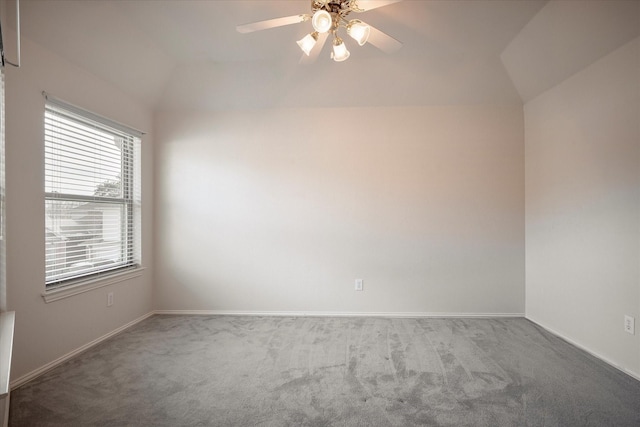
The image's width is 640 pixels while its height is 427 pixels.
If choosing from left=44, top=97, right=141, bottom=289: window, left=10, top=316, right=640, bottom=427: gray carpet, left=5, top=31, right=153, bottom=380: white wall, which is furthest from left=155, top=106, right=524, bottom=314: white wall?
left=5, top=31, right=153, bottom=380: white wall

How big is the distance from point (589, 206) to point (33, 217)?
14.3ft

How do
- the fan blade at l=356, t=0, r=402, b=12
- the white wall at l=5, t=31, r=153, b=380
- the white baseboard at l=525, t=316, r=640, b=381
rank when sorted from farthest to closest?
the white baseboard at l=525, t=316, r=640, b=381, the white wall at l=5, t=31, r=153, b=380, the fan blade at l=356, t=0, r=402, b=12

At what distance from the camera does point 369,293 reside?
3475 mm

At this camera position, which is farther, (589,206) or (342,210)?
(342,210)

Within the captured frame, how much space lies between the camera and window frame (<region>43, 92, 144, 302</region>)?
2371 mm

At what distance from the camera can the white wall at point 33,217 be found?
6.80ft

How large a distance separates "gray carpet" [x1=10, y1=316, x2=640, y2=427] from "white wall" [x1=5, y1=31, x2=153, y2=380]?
0.71 feet

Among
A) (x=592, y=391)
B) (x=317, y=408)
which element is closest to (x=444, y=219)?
(x=592, y=391)

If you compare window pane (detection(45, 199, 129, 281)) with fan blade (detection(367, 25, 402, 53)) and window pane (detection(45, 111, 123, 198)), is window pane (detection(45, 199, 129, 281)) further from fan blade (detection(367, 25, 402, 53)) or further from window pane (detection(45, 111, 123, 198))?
fan blade (detection(367, 25, 402, 53))

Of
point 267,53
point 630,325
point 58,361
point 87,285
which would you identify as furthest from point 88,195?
point 630,325

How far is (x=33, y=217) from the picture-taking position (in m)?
2.20

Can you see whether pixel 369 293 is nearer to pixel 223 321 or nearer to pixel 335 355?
pixel 335 355

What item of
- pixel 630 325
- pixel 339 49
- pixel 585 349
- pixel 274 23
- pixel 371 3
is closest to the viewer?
pixel 371 3

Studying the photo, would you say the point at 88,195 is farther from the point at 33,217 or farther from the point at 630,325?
the point at 630,325
